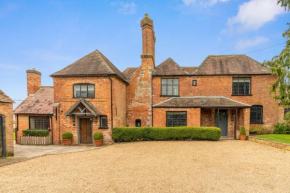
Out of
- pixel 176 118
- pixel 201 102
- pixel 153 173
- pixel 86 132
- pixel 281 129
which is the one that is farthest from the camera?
pixel 281 129

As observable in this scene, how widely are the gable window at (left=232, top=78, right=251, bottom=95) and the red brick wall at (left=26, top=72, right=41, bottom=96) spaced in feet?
71.6

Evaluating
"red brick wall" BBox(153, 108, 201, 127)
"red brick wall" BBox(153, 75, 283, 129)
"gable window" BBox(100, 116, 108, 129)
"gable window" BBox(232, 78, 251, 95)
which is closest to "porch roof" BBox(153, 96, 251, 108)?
"red brick wall" BBox(153, 108, 201, 127)

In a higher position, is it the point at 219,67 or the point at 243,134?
the point at 219,67

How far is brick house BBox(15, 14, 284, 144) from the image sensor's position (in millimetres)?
13250

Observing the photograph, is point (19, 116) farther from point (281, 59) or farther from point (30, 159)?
point (281, 59)

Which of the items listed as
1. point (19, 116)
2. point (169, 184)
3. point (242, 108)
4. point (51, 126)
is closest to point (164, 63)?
point (242, 108)

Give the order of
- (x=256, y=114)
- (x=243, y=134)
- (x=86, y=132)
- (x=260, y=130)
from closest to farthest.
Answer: (x=86, y=132) → (x=243, y=134) → (x=260, y=130) → (x=256, y=114)

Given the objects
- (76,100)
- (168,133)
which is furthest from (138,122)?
(76,100)

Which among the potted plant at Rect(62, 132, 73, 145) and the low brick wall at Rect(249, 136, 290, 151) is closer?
the low brick wall at Rect(249, 136, 290, 151)

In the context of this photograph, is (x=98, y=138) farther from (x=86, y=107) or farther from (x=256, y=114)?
(x=256, y=114)

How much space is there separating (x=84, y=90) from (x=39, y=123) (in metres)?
5.67

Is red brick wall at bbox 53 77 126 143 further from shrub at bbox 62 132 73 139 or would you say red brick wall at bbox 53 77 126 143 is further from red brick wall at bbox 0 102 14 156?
red brick wall at bbox 0 102 14 156

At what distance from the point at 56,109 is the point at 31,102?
166 inches

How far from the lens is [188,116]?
14.6 meters
